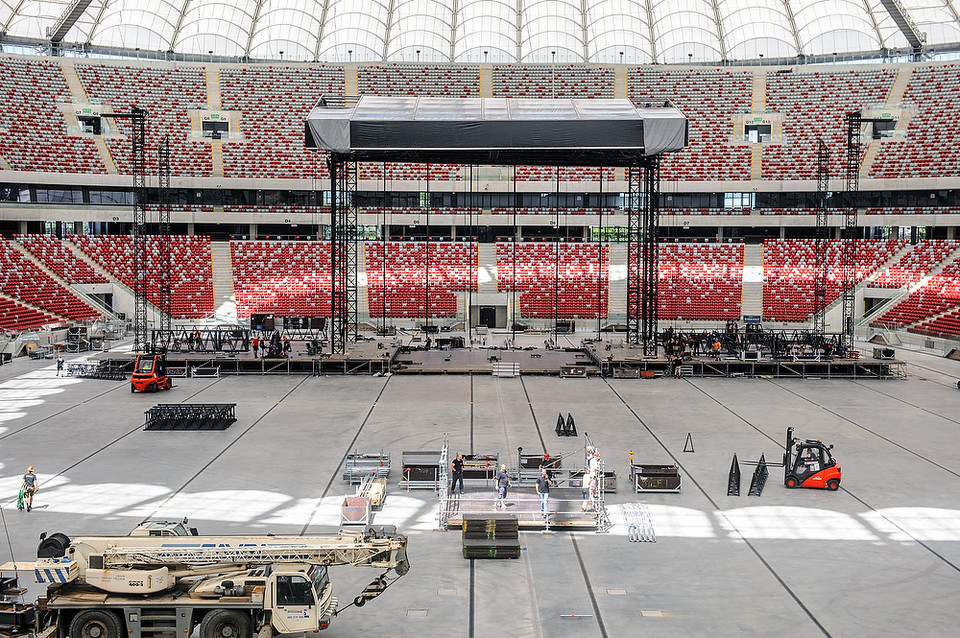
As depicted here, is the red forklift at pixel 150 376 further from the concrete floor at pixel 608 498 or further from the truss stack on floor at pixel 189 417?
the truss stack on floor at pixel 189 417

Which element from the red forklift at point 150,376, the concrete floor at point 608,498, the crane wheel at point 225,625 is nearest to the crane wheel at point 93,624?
the crane wheel at point 225,625

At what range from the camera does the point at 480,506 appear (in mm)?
20391

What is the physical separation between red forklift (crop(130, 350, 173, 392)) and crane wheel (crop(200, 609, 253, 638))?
983 inches

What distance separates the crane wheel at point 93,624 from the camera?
1284 centimetres

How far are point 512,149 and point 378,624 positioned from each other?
100.0 feet

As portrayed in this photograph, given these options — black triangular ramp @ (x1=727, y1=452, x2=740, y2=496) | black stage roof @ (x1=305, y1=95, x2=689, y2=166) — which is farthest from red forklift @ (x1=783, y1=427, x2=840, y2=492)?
black stage roof @ (x1=305, y1=95, x2=689, y2=166)

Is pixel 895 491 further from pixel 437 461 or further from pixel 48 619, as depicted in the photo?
pixel 48 619

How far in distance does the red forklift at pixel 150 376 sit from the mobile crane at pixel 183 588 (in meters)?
23.4

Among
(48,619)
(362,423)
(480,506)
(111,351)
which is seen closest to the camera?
(48,619)

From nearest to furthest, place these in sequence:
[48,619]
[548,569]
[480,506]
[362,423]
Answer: [48,619] → [548,569] → [480,506] → [362,423]

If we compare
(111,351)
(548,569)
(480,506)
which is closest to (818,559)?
(548,569)

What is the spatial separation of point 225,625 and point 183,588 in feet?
2.95

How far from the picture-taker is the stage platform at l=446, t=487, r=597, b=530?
1927 cm

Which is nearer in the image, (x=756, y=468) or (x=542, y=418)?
(x=756, y=468)
